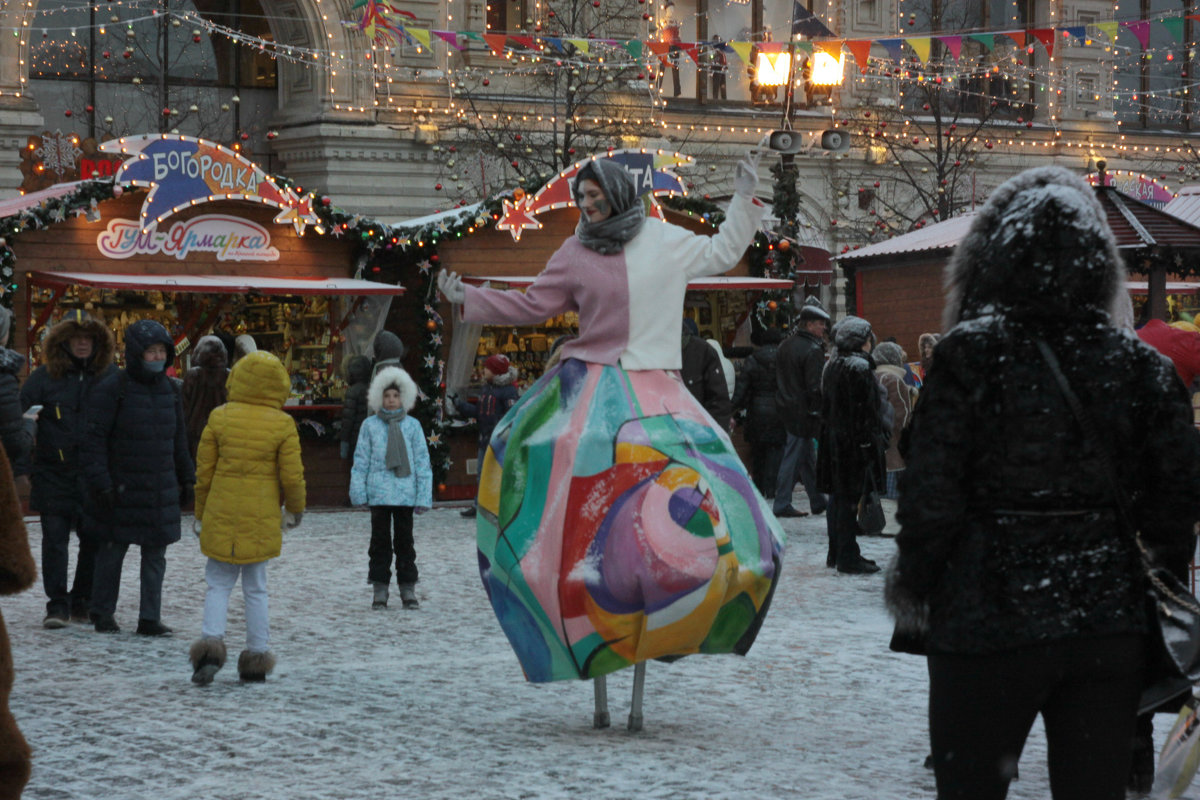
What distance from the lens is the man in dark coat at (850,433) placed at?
11.6 meters

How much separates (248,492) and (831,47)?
12010 mm

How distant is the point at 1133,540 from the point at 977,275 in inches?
24.4

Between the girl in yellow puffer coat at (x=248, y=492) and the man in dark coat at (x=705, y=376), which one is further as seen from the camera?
the man in dark coat at (x=705, y=376)

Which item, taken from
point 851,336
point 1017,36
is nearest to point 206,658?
point 851,336

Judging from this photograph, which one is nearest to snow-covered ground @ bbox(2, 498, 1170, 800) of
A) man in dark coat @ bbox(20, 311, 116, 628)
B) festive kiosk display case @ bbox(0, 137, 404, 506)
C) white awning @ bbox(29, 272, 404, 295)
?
man in dark coat @ bbox(20, 311, 116, 628)

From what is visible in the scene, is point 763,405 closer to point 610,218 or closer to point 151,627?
point 151,627

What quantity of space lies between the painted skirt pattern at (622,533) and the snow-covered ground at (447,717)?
42cm

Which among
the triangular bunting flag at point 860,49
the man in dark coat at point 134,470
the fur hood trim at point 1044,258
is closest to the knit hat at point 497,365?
the man in dark coat at point 134,470

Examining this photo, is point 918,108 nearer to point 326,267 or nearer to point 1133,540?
point 326,267

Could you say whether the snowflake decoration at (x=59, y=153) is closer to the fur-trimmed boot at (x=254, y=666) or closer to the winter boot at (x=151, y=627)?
the winter boot at (x=151, y=627)

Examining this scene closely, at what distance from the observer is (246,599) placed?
25.9 ft

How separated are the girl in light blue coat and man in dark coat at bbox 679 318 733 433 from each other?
2.18 meters

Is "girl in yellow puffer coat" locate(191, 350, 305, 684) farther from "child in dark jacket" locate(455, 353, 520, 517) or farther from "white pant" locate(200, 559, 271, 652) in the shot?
"child in dark jacket" locate(455, 353, 520, 517)

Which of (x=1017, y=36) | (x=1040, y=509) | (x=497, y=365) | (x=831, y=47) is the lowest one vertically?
(x=497, y=365)
